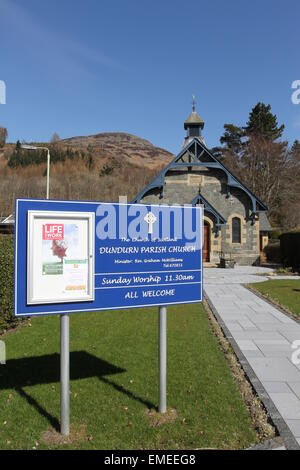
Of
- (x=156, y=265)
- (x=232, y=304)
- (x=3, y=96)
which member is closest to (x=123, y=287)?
(x=156, y=265)

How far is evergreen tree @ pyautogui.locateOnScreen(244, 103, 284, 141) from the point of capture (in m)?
58.6

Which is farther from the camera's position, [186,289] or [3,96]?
[3,96]

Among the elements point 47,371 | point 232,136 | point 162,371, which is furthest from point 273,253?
point 232,136

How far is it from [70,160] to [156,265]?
115251mm

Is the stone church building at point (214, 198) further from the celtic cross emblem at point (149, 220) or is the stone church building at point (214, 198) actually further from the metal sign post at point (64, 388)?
the metal sign post at point (64, 388)

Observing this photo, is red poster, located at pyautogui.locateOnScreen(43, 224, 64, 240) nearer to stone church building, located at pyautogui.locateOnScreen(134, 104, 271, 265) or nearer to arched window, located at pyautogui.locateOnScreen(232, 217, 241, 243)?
stone church building, located at pyautogui.locateOnScreen(134, 104, 271, 265)

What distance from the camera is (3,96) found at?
8305 millimetres

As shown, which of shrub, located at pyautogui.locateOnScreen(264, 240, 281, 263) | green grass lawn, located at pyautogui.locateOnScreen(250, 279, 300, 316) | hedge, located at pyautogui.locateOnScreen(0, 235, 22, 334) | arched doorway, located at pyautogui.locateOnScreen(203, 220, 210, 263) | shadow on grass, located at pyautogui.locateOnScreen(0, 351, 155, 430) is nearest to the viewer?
shadow on grass, located at pyautogui.locateOnScreen(0, 351, 155, 430)

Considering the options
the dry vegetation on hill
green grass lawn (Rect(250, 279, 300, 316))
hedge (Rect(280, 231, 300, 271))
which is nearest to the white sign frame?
green grass lawn (Rect(250, 279, 300, 316))

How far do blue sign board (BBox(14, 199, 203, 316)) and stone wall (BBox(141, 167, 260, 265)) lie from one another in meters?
22.8

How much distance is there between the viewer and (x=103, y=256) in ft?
14.9

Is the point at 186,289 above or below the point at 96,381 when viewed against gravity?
above

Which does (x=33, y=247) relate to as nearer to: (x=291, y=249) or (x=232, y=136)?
(x=291, y=249)
